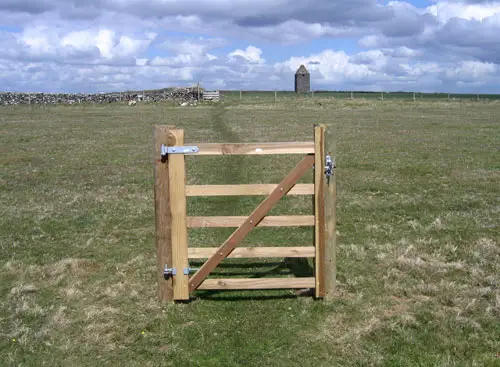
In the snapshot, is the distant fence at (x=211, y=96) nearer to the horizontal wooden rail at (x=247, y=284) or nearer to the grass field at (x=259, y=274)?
the grass field at (x=259, y=274)

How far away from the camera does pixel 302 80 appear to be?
107m

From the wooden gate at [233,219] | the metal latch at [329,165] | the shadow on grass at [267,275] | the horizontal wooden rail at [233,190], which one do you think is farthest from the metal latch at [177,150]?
the shadow on grass at [267,275]

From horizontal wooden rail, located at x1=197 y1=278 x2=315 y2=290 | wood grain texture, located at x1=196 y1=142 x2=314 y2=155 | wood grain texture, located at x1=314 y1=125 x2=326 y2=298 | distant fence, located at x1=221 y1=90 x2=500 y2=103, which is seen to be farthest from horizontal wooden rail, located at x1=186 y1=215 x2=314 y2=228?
distant fence, located at x1=221 y1=90 x2=500 y2=103

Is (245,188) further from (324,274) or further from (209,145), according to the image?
(324,274)

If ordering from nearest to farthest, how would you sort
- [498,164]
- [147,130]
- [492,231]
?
1. [492,231]
2. [498,164]
3. [147,130]

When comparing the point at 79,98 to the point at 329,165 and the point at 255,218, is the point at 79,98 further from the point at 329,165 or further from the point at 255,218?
the point at 329,165

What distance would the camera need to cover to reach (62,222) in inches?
446

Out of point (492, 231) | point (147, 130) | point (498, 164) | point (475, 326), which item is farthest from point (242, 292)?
point (147, 130)

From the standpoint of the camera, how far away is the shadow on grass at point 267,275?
23.1 ft

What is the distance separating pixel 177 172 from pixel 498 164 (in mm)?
14979

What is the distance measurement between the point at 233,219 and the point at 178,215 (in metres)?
Answer: 0.72

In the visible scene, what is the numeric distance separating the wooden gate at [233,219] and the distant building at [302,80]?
334 feet

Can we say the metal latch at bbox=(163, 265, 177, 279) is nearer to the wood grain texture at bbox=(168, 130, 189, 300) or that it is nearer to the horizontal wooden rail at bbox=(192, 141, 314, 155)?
the wood grain texture at bbox=(168, 130, 189, 300)

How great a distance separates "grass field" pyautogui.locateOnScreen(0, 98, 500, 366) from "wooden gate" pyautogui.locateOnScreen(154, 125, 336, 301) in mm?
274
